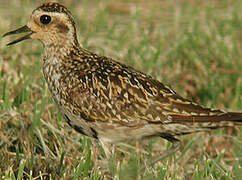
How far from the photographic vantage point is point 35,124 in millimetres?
6035

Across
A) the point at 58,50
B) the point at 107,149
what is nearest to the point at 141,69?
the point at 58,50

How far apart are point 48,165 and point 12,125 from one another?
898mm

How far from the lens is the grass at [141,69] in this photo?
5477 millimetres

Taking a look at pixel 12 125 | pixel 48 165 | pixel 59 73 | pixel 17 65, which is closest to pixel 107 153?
pixel 48 165


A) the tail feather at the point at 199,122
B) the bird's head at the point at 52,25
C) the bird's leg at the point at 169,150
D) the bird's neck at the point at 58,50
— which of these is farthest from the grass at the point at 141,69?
the bird's head at the point at 52,25

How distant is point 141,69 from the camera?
8.05m

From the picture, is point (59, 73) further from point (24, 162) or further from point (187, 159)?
point (187, 159)

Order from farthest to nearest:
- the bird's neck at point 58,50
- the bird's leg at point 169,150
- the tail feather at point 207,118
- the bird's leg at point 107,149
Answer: the bird's neck at point 58,50, the bird's leg at point 169,150, the bird's leg at point 107,149, the tail feather at point 207,118

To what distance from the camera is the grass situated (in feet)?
18.0

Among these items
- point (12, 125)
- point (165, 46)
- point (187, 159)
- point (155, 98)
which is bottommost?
point (187, 159)

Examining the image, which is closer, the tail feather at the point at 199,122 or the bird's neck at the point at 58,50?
the tail feather at the point at 199,122

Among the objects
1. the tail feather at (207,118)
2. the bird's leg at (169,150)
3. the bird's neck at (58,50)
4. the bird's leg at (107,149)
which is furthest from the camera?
the bird's neck at (58,50)

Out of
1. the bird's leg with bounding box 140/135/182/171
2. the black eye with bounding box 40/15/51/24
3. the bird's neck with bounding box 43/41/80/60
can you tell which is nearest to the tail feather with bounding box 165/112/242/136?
the bird's leg with bounding box 140/135/182/171

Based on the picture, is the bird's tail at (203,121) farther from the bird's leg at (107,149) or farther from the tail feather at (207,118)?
the bird's leg at (107,149)
